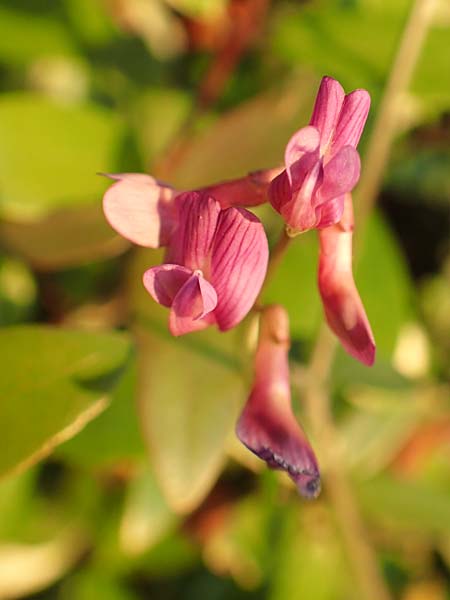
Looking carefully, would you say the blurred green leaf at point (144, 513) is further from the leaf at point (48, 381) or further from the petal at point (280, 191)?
the petal at point (280, 191)

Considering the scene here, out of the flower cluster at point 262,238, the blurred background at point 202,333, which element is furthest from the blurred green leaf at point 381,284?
the flower cluster at point 262,238

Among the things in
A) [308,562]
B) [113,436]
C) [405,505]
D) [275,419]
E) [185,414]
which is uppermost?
[275,419]

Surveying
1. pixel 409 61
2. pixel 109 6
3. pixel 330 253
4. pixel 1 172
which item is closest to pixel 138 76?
pixel 109 6

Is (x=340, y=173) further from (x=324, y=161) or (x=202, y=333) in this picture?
(x=202, y=333)

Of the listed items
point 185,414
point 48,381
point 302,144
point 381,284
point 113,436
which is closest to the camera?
point 302,144

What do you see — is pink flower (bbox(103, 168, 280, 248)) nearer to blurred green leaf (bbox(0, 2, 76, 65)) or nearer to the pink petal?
the pink petal

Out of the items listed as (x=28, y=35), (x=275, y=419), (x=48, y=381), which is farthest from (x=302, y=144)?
(x=28, y=35)

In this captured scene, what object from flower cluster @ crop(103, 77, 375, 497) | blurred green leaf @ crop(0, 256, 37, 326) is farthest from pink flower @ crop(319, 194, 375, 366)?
blurred green leaf @ crop(0, 256, 37, 326)
